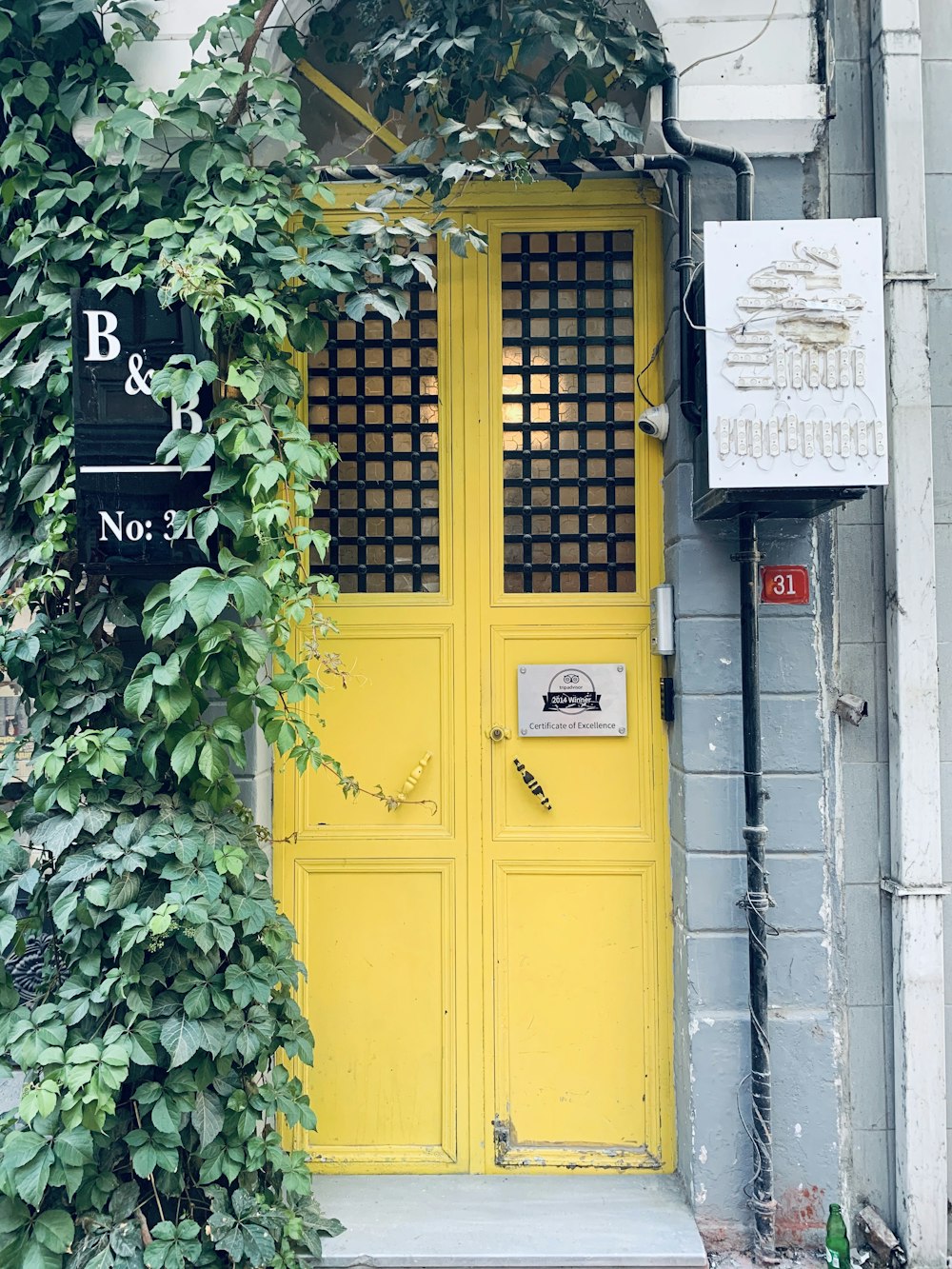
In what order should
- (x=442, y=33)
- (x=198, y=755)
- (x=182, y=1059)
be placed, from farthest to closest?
(x=442, y=33) < (x=198, y=755) < (x=182, y=1059)

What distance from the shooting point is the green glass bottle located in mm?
2713

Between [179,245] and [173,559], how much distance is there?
896mm

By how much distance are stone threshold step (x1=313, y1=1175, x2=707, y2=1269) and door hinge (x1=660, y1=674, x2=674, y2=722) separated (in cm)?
157

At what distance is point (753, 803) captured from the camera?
2.89 meters

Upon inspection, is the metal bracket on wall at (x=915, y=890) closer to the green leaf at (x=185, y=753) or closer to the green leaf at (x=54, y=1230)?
the green leaf at (x=185, y=753)

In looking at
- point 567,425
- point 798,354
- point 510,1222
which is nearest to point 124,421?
point 567,425

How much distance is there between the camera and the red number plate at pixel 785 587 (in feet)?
9.83

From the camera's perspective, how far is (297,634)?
3.32 meters

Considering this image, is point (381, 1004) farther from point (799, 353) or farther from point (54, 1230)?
point (799, 353)

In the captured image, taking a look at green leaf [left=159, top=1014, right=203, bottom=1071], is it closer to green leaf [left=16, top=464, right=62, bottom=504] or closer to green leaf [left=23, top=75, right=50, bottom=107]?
green leaf [left=16, top=464, right=62, bottom=504]

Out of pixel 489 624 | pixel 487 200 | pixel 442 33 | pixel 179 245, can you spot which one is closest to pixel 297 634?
pixel 489 624

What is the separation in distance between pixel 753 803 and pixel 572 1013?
3.35 feet

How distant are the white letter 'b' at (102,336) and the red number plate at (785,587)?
2.12 metres

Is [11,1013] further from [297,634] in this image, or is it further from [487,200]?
[487,200]
